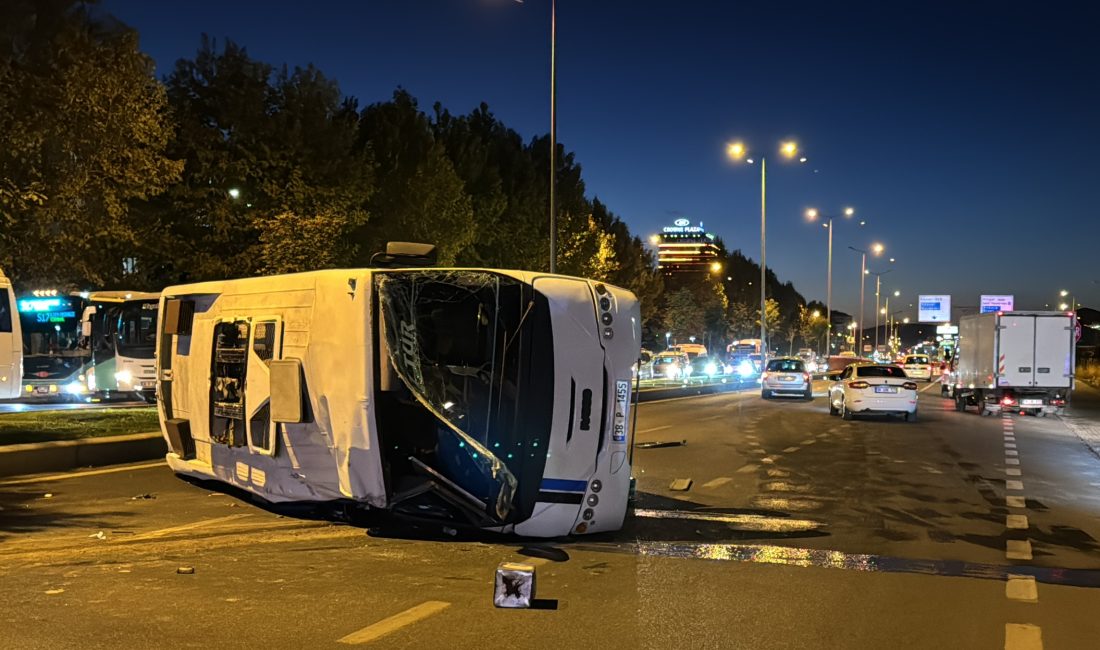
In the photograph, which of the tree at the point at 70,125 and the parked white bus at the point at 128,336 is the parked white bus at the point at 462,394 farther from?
the parked white bus at the point at 128,336

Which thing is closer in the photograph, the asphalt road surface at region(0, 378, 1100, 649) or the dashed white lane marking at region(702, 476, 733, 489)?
the asphalt road surface at region(0, 378, 1100, 649)

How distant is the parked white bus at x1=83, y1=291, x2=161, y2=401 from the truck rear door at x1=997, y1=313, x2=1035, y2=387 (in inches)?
932

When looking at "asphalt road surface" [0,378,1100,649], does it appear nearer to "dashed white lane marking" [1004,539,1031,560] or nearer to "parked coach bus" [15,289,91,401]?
"dashed white lane marking" [1004,539,1031,560]

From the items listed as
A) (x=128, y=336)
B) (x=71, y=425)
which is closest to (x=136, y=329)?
(x=128, y=336)

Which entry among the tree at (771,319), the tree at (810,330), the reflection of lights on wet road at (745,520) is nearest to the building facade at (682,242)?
the tree at (810,330)

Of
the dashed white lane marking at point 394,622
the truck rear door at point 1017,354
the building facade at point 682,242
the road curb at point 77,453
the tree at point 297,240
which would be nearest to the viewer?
the dashed white lane marking at point 394,622

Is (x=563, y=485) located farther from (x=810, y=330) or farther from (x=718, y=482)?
(x=810, y=330)

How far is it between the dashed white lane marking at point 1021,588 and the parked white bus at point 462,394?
2932mm

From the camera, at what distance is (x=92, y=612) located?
19.9 feet

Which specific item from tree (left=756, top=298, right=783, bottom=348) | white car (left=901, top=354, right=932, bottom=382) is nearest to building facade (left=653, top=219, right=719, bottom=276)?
tree (left=756, top=298, right=783, bottom=348)

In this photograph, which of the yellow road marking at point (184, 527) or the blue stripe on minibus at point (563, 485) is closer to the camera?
the blue stripe on minibus at point (563, 485)

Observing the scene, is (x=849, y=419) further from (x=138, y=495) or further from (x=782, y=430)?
(x=138, y=495)

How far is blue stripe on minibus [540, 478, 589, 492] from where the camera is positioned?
695 centimetres

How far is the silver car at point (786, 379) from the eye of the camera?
34100 mm
